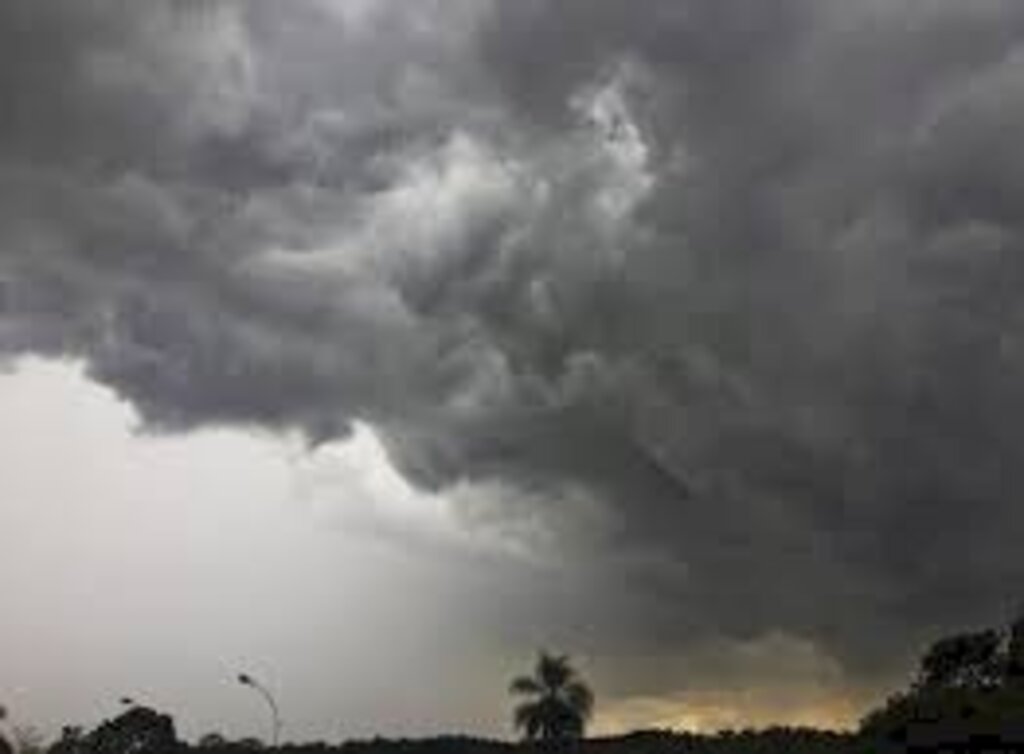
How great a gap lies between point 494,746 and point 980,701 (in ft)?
88.2

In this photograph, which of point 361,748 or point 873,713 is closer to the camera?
point 873,713

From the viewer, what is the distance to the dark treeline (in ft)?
213

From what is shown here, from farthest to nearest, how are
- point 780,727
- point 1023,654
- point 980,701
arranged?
point 1023,654 → point 780,727 → point 980,701

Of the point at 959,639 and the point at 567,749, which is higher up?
the point at 959,639

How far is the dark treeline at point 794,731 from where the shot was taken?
64.9 metres

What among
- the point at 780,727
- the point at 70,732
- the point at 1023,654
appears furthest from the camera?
the point at 70,732

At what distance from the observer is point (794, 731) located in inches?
3027

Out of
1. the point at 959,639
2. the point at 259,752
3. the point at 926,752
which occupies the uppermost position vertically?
the point at 959,639

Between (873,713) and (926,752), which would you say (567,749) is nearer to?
(873,713)

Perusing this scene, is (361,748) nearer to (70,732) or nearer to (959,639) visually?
(959,639)

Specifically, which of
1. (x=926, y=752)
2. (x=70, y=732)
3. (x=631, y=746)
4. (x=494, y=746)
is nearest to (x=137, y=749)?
(x=70, y=732)

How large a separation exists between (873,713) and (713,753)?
755 centimetres

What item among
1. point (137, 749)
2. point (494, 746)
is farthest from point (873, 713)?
point (137, 749)

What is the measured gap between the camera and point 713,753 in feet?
252
